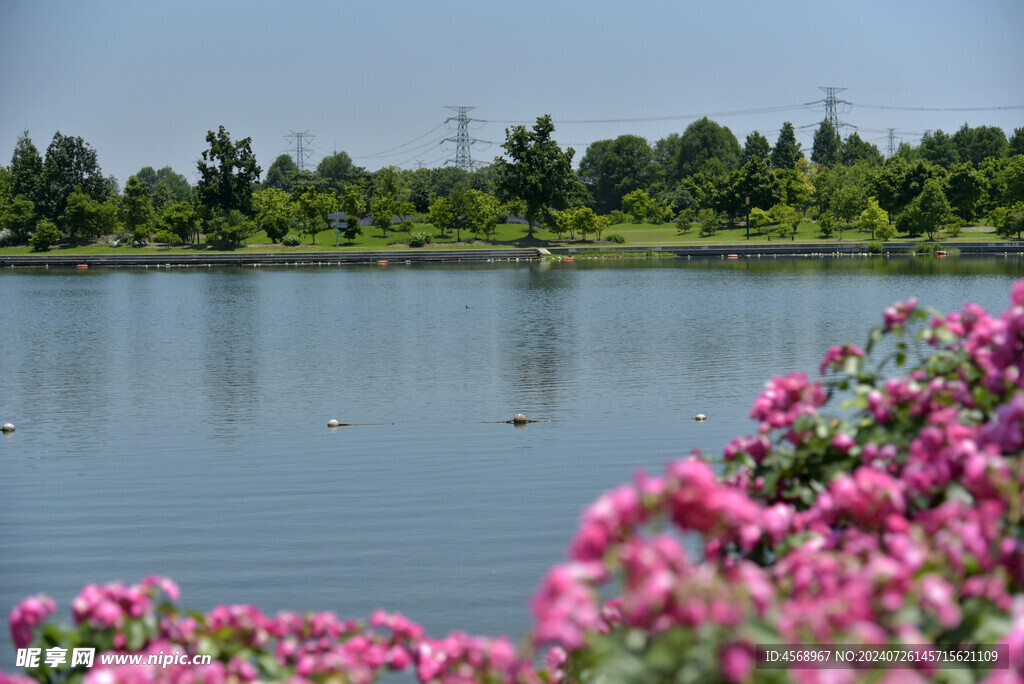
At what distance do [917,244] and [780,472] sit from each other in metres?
114

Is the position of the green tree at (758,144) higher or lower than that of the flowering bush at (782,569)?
higher

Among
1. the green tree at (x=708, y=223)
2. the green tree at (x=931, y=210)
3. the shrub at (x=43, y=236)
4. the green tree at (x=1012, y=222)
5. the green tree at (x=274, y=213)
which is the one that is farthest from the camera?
the shrub at (x=43, y=236)

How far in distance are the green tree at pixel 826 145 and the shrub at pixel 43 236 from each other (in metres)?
133

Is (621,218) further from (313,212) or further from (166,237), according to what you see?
(166,237)

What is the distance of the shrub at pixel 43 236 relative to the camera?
136750 mm

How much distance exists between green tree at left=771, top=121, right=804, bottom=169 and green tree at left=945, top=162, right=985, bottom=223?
4643 cm

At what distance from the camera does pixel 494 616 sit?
11.2m

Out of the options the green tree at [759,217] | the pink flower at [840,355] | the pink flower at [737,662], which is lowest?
the pink flower at [737,662]

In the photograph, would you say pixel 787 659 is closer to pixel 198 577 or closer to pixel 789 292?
pixel 198 577

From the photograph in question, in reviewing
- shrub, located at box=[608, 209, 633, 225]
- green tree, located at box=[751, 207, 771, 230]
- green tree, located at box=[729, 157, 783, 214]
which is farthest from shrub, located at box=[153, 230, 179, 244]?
green tree, located at box=[751, 207, 771, 230]

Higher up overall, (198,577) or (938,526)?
(938,526)

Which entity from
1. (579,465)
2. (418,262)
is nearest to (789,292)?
(579,465)

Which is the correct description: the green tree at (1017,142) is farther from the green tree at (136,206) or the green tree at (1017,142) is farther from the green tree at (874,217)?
the green tree at (136,206)

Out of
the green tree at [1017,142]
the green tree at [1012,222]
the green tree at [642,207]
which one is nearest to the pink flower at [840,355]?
the green tree at [1012,222]
